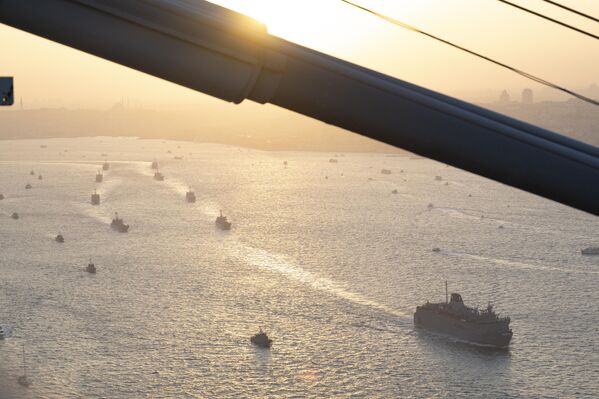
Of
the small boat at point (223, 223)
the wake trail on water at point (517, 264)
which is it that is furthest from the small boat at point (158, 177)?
the wake trail on water at point (517, 264)

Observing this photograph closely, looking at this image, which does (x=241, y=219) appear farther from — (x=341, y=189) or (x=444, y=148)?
(x=444, y=148)

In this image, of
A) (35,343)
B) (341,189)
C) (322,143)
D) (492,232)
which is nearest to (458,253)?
(492,232)

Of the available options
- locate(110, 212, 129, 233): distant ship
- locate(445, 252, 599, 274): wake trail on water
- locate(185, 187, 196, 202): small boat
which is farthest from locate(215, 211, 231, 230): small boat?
locate(445, 252, 599, 274): wake trail on water

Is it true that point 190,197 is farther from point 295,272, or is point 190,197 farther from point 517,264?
point 517,264

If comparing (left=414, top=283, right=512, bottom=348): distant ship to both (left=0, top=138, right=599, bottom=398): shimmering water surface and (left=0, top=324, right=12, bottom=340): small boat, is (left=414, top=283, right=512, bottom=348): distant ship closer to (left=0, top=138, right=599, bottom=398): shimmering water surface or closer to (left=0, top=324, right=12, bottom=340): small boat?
(left=0, top=138, right=599, bottom=398): shimmering water surface

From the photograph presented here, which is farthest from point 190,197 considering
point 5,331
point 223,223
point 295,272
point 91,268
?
point 5,331

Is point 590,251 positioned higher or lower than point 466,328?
higher
